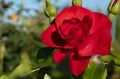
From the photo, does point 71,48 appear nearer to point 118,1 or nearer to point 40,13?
point 118,1

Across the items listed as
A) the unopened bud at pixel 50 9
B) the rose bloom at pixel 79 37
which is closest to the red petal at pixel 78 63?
the rose bloom at pixel 79 37

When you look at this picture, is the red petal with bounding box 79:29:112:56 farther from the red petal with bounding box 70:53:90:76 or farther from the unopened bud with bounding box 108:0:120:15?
the unopened bud with bounding box 108:0:120:15

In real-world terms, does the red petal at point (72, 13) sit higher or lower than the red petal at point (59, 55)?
higher

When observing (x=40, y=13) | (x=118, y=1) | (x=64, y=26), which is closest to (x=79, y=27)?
(x=64, y=26)

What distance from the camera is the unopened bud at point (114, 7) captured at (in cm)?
87

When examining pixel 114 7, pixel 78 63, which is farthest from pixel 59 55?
pixel 114 7

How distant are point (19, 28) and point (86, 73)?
212 centimetres

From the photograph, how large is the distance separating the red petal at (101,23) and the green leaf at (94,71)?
3.1 inches

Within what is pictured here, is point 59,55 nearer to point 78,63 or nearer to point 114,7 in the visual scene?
point 78,63

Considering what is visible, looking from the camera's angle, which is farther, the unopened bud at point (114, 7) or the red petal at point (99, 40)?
the unopened bud at point (114, 7)

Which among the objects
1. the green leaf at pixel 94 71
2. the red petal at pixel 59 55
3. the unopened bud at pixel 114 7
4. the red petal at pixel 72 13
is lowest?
the green leaf at pixel 94 71

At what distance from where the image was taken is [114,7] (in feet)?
2.87

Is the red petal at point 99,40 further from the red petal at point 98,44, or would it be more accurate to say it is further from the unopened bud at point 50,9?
the unopened bud at point 50,9

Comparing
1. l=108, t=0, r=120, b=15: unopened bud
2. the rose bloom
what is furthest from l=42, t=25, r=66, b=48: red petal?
l=108, t=0, r=120, b=15: unopened bud
